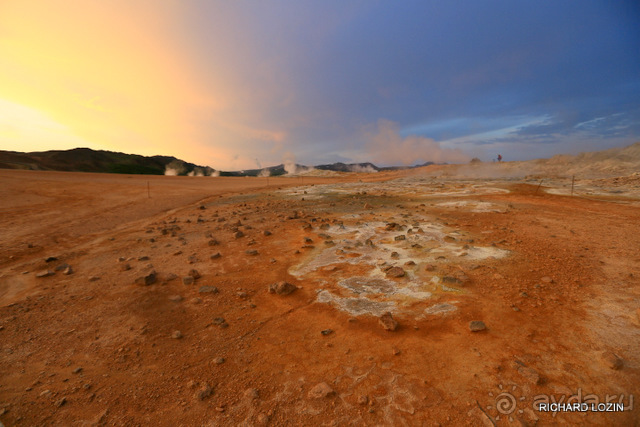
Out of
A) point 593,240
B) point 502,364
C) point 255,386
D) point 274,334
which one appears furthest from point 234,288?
point 593,240

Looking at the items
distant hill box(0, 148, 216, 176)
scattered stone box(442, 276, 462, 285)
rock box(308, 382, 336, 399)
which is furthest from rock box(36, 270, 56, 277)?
distant hill box(0, 148, 216, 176)

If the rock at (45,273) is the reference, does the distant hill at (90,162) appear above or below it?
above

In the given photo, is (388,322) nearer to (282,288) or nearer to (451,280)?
(451,280)

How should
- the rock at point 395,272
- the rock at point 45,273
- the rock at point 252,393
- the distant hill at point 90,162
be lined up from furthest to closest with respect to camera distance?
the distant hill at point 90,162
the rock at point 45,273
the rock at point 395,272
the rock at point 252,393

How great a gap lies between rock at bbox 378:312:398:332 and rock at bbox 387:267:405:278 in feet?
5.07

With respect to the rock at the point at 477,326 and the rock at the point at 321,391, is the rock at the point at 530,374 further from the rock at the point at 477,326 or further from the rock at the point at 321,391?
the rock at the point at 321,391

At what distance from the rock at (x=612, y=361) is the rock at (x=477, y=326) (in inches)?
44.9

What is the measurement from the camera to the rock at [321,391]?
2.77m

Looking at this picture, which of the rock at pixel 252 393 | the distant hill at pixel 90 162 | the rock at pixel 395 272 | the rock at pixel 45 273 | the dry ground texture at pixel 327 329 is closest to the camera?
the dry ground texture at pixel 327 329

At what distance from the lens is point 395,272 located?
539 centimetres

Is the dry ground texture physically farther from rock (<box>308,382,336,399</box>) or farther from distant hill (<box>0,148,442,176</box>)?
distant hill (<box>0,148,442,176</box>)

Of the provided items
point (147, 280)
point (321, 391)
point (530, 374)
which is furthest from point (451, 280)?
point (147, 280)

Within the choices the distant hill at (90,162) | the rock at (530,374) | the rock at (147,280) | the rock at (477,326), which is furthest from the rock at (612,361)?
the distant hill at (90,162)

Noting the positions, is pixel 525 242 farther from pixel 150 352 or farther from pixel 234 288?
pixel 150 352
